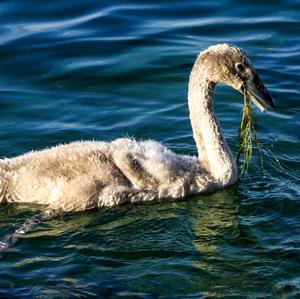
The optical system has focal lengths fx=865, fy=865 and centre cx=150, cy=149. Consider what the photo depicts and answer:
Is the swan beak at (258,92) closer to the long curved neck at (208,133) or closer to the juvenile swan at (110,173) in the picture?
the juvenile swan at (110,173)

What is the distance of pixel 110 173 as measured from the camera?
9203mm

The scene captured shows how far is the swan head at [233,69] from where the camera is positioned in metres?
9.71

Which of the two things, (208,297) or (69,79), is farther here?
(69,79)

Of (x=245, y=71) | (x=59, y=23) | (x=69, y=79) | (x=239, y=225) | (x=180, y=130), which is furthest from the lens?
(x=59, y=23)

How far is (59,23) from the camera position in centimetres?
1616

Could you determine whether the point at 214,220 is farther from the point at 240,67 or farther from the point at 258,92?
the point at 240,67

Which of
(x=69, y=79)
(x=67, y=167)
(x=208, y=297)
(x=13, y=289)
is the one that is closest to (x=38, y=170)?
(x=67, y=167)

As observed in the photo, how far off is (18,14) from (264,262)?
9.70 metres

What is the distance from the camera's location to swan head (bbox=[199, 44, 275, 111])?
31.9ft

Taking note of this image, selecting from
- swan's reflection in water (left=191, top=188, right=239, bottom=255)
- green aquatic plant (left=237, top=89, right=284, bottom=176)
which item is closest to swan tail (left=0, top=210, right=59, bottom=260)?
swan's reflection in water (left=191, top=188, right=239, bottom=255)

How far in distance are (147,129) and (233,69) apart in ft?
7.33

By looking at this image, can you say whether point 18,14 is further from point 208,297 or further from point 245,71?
point 208,297

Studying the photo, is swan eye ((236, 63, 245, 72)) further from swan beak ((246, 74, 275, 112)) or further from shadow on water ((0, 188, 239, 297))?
shadow on water ((0, 188, 239, 297))

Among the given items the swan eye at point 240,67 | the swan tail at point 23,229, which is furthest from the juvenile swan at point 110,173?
the swan tail at point 23,229
